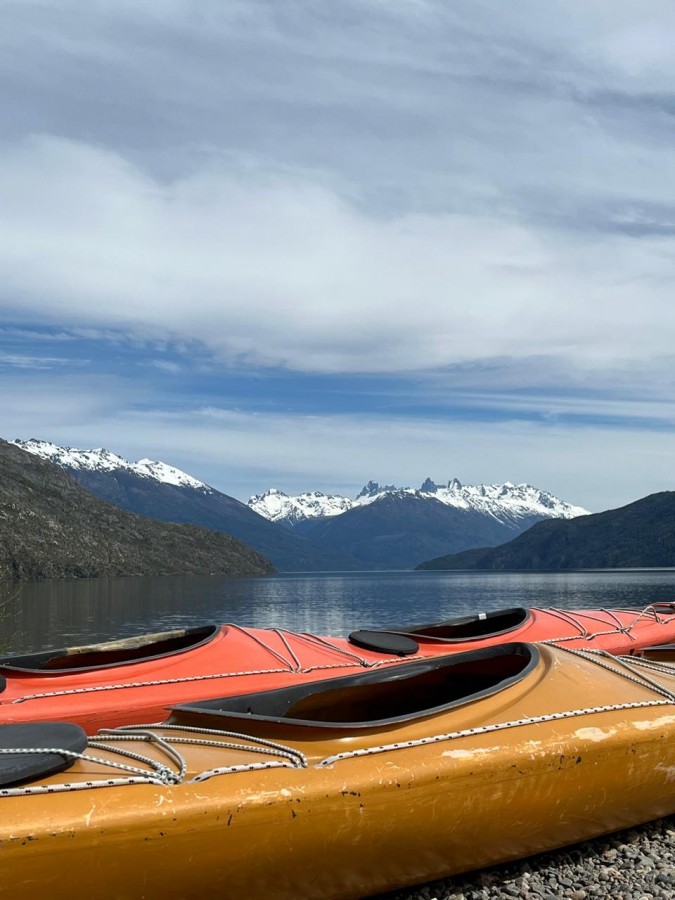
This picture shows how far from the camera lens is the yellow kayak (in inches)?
185

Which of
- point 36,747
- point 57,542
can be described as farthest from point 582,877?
point 57,542

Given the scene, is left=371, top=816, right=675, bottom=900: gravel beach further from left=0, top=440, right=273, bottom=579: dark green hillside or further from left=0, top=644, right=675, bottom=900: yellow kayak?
left=0, top=440, right=273, bottom=579: dark green hillside

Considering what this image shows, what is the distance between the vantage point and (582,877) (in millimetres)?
6020

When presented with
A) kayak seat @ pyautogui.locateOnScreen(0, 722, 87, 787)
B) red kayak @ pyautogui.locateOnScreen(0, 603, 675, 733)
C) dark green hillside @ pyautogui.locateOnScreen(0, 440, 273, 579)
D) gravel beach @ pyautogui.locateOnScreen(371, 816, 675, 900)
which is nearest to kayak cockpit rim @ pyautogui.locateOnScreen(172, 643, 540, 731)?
kayak seat @ pyautogui.locateOnScreen(0, 722, 87, 787)

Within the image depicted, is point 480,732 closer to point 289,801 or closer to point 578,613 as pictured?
point 289,801

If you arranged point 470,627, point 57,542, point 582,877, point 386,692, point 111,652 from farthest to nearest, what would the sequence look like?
point 57,542
point 470,627
point 111,652
point 386,692
point 582,877

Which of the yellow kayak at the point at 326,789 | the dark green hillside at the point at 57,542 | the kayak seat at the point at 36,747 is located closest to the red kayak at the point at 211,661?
the yellow kayak at the point at 326,789

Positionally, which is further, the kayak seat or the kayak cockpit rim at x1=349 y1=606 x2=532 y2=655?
the kayak cockpit rim at x1=349 y1=606 x2=532 y2=655

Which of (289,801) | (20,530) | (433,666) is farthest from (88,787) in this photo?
(20,530)

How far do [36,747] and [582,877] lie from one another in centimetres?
423

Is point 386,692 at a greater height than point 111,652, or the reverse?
point 386,692

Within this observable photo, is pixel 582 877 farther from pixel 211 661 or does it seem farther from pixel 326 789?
pixel 211 661

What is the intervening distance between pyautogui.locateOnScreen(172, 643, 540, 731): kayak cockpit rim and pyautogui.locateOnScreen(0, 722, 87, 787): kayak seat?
121 cm

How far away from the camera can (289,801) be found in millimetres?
5184
